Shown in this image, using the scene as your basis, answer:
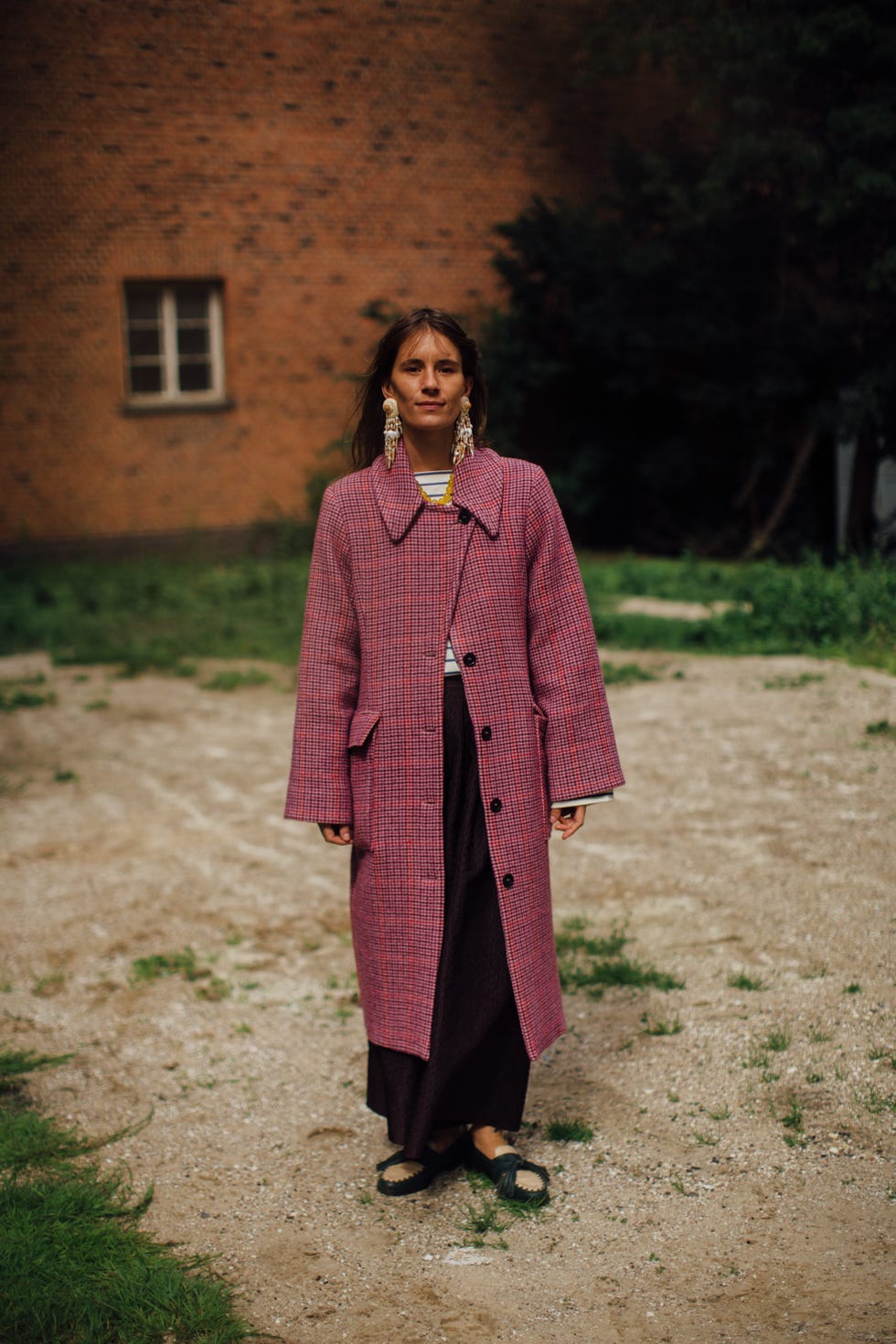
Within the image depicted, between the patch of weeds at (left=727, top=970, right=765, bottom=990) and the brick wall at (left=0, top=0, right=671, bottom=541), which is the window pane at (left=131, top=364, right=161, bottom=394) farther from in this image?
the patch of weeds at (left=727, top=970, right=765, bottom=990)

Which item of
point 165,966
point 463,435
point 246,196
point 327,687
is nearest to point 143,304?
point 246,196

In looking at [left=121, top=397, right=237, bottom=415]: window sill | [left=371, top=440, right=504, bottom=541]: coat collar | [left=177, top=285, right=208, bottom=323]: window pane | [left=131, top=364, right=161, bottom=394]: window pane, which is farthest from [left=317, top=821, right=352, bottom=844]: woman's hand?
[left=177, top=285, right=208, bottom=323]: window pane

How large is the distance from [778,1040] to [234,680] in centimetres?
635

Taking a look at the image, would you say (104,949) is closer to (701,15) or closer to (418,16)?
(701,15)

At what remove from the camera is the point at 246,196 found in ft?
51.7

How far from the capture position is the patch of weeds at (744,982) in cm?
445

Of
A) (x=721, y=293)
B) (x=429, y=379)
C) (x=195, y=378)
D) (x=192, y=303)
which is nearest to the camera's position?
(x=429, y=379)

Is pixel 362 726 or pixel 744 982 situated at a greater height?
pixel 362 726

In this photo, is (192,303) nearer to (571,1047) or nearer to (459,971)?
(571,1047)

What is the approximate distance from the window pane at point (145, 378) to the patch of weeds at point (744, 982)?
12.8 metres

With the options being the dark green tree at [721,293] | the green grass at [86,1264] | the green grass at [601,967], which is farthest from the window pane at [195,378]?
the green grass at [86,1264]

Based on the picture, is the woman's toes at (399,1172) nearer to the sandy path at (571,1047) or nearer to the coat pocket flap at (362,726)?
the sandy path at (571,1047)

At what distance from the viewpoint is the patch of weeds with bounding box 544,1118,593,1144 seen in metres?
3.68

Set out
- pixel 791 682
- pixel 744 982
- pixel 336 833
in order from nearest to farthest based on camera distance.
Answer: pixel 336 833
pixel 744 982
pixel 791 682
